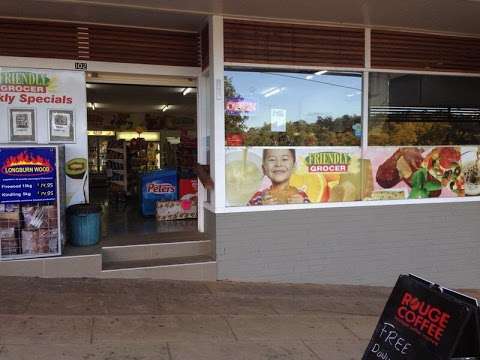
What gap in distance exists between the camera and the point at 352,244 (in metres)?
6.91

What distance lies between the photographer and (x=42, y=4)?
5820 millimetres

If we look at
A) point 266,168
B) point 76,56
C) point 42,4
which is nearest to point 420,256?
point 266,168

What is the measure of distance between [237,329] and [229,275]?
194 cm

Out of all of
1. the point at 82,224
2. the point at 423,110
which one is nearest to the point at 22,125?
the point at 82,224

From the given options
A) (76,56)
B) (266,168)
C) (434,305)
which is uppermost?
(76,56)

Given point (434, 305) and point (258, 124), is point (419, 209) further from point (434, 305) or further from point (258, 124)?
point (434, 305)

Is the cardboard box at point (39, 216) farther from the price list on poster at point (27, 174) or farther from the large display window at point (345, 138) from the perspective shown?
the large display window at point (345, 138)

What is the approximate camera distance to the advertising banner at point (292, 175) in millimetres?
6508

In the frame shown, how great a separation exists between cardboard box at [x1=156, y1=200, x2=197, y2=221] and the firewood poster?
1.69 metres

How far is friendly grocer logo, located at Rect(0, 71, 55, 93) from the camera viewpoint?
632 centimetres

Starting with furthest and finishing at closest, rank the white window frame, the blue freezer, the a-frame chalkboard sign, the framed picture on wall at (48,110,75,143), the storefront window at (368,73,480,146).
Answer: the blue freezer < the storefront window at (368,73,480,146) < the framed picture on wall at (48,110,75,143) < the white window frame < the a-frame chalkboard sign

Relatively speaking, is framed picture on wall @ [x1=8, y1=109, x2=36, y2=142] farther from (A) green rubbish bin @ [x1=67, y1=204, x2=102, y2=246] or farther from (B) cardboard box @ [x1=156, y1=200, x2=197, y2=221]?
(B) cardboard box @ [x1=156, y1=200, x2=197, y2=221]

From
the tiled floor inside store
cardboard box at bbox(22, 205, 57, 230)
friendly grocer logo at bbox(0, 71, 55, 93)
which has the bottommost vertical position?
the tiled floor inside store

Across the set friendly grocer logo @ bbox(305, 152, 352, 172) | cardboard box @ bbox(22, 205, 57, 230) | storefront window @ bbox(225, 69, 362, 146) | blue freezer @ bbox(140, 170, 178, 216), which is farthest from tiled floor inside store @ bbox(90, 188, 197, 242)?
friendly grocer logo @ bbox(305, 152, 352, 172)
